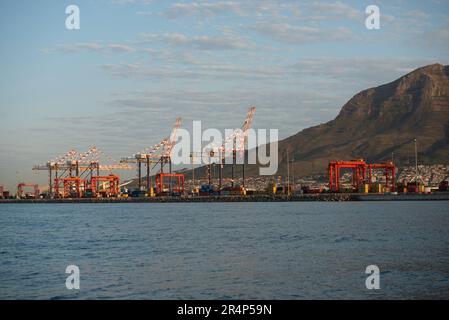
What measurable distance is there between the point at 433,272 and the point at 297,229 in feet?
105

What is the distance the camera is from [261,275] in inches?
1272

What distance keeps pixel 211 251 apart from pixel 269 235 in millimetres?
14170

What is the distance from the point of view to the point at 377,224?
70.6 meters

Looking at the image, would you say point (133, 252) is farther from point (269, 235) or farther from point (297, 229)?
point (297, 229)

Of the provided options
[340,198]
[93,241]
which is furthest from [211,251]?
[340,198]
